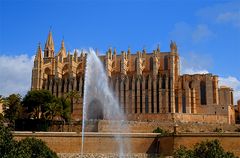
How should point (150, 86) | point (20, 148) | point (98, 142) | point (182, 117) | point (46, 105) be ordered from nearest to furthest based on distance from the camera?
point (20, 148)
point (98, 142)
point (46, 105)
point (182, 117)
point (150, 86)

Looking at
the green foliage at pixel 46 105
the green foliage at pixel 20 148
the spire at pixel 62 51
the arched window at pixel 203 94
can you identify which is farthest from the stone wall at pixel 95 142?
the spire at pixel 62 51

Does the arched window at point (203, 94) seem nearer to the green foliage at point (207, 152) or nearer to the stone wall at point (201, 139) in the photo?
the stone wall at point (201, 139)

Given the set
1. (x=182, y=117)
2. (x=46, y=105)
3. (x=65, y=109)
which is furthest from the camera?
(x=182, y=117)

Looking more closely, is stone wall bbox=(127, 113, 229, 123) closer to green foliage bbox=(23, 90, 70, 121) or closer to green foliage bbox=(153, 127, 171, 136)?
green foliage bbox=(153, 127, 171, 136)

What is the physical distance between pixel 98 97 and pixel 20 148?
20.5 m

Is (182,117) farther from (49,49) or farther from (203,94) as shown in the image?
(49,49)

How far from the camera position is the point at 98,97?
162 feet

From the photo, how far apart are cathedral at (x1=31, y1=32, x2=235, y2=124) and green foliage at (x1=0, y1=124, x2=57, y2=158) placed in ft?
97.4

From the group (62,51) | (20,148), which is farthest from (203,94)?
(20,148)

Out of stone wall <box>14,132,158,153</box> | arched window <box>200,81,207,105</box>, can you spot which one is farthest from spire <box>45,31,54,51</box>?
stone wall <box>14,132,158,153</box>

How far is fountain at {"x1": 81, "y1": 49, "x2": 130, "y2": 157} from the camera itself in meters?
36.0

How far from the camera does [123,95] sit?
65.6m

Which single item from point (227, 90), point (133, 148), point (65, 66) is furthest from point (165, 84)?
point (133, 148)

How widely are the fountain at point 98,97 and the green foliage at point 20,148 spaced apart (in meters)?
4.71
